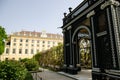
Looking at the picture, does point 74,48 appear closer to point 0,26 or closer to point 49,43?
point 0,26

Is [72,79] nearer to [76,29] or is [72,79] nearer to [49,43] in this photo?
[76,29]

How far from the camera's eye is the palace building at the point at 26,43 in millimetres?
46875

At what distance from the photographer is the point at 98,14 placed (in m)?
9.27

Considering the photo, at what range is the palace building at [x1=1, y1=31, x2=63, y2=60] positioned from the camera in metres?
46.9

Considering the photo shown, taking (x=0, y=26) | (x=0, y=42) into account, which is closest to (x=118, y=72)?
Answer: (x=0, y=42)

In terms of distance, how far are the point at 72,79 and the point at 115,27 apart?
566cm

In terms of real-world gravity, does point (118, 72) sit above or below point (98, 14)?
below

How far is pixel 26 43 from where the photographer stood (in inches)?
1964

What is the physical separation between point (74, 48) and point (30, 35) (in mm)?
40424

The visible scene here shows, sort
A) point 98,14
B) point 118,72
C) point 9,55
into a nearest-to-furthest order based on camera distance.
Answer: point 118,72, point 98,14, point 9,55

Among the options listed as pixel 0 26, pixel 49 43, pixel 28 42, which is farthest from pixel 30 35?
pixel 0 26

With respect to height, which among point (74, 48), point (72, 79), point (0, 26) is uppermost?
point (0, 26)

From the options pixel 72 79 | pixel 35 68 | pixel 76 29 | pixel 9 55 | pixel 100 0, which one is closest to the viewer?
pixel 100 0

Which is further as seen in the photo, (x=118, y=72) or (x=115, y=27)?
(x=115, y=27)
